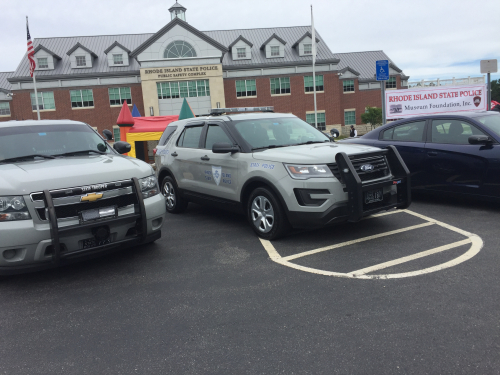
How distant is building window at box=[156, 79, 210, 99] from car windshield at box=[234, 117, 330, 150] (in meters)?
32.1

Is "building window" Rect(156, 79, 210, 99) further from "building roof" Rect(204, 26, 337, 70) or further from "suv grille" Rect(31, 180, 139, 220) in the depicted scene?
"suv grille" Rect(31, 180, 139, 220)

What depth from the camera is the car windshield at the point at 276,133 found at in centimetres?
618

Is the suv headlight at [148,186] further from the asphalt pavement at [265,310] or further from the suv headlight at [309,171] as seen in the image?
the suv headlight at [309,171]

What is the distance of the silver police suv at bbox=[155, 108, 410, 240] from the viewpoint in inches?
201

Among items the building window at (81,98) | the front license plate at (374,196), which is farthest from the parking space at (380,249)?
the building window at (81,98)

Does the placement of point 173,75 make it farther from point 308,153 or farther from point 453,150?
point 308,153

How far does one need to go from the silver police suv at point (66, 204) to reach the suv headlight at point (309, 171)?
1701 millimetres

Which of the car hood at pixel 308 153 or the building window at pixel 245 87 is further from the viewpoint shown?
the building window at pixel 245 87

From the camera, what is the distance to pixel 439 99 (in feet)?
46.4

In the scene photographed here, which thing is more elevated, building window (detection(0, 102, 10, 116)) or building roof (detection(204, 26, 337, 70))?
building roof (detection(204, 26, 337, 70))

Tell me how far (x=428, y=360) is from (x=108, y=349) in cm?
221

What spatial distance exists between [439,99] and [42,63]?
35.8 meters

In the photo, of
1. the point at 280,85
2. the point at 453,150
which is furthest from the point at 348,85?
the point at 453,150

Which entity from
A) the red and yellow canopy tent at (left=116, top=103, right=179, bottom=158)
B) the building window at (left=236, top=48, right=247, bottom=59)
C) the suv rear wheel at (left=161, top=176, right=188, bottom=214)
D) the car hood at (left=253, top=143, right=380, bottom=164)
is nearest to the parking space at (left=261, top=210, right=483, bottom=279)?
the car hood at (left=253, top=143, right=380, bottom=164)
